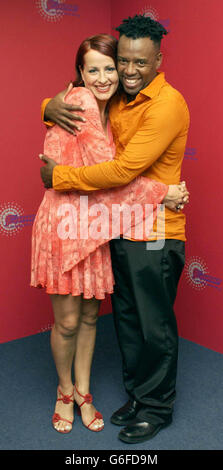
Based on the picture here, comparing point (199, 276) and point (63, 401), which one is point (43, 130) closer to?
point (199, 276)

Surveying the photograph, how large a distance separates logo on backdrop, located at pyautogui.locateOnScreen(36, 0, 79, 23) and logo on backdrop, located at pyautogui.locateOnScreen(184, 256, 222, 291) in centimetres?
151

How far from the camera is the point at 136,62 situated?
1.81 meters

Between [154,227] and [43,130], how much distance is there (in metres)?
1.13

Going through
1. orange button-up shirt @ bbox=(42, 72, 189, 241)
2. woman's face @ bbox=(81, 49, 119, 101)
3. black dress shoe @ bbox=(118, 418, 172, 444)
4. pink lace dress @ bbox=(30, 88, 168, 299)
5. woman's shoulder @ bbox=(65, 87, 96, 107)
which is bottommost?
black dress shoe @ bbox=(118, 418, 172, 444)

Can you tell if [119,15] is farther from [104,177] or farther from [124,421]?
[124,421]

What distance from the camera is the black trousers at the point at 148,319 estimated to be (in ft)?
6.50

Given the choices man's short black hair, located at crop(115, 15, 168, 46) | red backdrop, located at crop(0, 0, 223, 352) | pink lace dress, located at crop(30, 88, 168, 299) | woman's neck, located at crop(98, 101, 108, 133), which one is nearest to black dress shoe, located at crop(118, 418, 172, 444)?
pink lace dress, located at crop(30, 88, 168, 299)

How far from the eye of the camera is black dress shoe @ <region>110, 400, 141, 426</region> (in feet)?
6.91

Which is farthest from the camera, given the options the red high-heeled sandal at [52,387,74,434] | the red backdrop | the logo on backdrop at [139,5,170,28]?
the logo on backdrop at [139,5,170,28]

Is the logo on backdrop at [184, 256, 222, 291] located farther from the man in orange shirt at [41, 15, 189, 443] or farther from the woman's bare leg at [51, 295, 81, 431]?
the woman's bare leg at [51, 295, 81, 431]

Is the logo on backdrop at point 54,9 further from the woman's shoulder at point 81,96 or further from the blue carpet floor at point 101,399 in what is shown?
the blue carpet floor at point 101,399

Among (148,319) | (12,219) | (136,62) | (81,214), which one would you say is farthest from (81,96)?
(12,219)

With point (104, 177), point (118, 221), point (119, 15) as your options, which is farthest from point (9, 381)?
point (119, 15)
